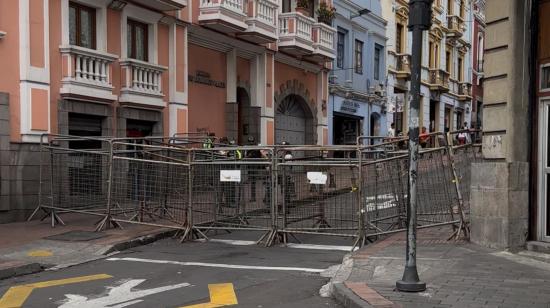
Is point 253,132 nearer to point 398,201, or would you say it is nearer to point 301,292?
point 398,201

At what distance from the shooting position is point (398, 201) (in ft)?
35.4

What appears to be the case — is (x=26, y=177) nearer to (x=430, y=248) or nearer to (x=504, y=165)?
(x=430, y=248)

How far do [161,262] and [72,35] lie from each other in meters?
7.99

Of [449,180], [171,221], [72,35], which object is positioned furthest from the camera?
[72,35]

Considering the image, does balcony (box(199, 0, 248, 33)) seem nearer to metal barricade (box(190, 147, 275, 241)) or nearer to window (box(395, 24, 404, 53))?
metal barricade (box(190, 147, 275, 241))

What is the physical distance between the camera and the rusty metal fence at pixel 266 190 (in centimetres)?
1016

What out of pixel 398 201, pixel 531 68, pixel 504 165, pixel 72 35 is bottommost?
pixel 398 201

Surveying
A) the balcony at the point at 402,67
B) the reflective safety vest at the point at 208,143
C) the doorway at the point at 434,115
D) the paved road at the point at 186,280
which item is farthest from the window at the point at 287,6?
the doorway at the point at 434,115

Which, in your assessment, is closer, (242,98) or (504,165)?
(504,165)

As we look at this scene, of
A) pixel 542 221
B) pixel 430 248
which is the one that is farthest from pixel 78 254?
pixel 542 221

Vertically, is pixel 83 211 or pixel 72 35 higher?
pixel 72 35

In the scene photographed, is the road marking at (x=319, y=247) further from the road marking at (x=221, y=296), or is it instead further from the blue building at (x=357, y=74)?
the blue building at (x=357, y=74)

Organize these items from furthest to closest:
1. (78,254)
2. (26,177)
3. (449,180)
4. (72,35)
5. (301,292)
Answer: (72,35), (26,177), (449,180), (78,254), (301,292)

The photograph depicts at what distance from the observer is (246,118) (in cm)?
2258
